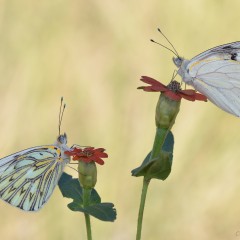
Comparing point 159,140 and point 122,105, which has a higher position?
point 122,105

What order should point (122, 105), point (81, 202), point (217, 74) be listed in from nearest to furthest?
1. point (81, 202)
2. point (217, 74)
3. point (122, 105)

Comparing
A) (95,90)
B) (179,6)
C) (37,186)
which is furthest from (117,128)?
(37,186)

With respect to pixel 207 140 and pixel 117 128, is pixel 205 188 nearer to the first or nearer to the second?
pixel 207 140

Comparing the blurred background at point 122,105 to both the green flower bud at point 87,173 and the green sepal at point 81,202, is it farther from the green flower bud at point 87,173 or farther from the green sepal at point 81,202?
the green flower bud at point 87,173

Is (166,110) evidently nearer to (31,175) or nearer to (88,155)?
(88,155)

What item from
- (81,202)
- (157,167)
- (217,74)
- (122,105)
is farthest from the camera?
(122,105)

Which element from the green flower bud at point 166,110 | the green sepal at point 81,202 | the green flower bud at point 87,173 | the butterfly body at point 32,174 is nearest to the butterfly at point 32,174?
the butterfly body at point 32,174

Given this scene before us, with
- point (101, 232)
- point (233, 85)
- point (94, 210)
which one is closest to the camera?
point (94, 210)

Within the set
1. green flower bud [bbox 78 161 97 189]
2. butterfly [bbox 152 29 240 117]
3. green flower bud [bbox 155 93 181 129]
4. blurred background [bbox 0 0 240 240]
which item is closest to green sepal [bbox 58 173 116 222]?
green flower bud [bbox 78 161 97 189]

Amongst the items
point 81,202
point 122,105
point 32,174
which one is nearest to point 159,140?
point 81,202
